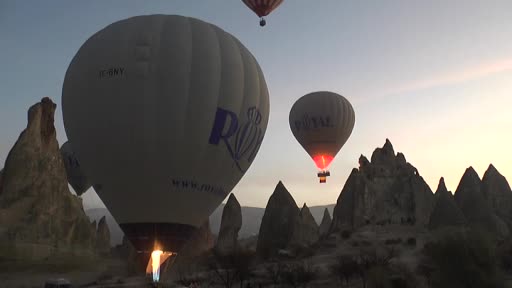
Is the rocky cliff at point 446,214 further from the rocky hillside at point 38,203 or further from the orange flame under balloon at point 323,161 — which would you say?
the rocky hillside at point 38,203

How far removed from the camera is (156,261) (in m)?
22.6

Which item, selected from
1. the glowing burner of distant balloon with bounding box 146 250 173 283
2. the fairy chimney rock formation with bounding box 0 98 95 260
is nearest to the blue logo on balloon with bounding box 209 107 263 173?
the glowing burner of distant balloon with bounding box 146 250 173 283

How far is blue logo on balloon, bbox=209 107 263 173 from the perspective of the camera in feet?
77.7

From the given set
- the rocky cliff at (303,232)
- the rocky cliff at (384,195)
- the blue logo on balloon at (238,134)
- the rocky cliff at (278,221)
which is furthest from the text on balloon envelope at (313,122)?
the blue logo on balloon at (238,134)

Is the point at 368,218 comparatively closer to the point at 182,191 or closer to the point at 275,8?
the point at 275,8

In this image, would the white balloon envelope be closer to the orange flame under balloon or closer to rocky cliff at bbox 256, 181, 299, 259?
the orange flame under balloon

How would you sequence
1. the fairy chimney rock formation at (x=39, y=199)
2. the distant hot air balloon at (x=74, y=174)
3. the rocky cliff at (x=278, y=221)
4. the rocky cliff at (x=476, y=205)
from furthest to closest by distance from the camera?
the distant hot air balloon at (x=74, y=174), the rocky cliff at (x=278, y=221), the rocky cliff at (x=476, y=205), the fairy chimney rock formation at (x=39, y=199)

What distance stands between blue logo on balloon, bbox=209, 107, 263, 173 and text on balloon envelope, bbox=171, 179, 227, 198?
150cm

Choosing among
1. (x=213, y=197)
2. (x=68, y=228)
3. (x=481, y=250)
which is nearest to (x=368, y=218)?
(x=68, y=228)

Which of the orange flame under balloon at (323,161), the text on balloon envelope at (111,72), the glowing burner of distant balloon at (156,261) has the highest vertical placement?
the orange flame under balloon at (323,161)

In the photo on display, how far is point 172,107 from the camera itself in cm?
2281

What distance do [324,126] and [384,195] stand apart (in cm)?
2658

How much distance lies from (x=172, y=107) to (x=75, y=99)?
4.67 m

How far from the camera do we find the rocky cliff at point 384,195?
7375cm
